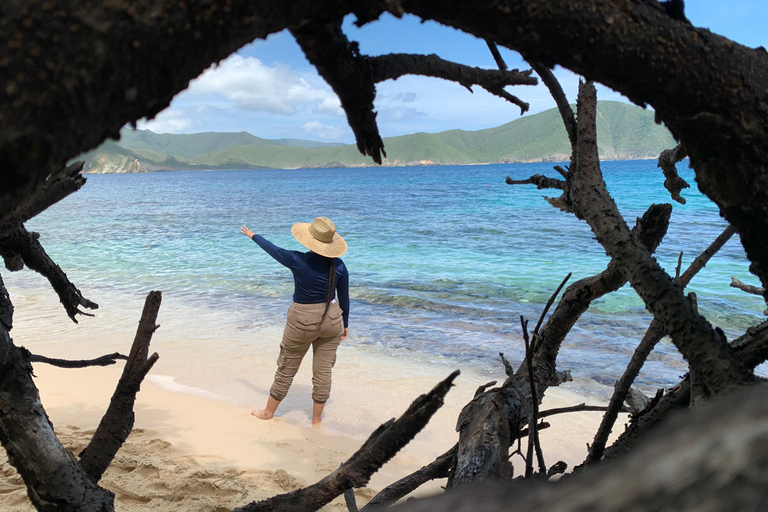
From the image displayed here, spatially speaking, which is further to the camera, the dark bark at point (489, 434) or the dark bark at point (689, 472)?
the dark bark at point (489, 434)

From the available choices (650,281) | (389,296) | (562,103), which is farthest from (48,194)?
(389,296)

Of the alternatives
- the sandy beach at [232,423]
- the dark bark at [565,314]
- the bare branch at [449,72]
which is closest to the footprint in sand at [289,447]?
the sandy beach at [232,423]

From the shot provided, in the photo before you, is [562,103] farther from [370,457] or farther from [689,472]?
[689,472]

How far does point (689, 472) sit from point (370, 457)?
3.88 ft

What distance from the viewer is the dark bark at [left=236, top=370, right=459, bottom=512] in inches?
49.9

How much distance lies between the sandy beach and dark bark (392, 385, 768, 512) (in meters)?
3.61

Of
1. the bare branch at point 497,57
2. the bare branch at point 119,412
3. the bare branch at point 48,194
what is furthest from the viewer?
the bare branch at point 48,194

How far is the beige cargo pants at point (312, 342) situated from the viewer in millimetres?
6250

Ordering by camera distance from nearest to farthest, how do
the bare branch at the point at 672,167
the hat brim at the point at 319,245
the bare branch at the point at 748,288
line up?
1. the bare branch at the point at 672,167
2. the bare branch at the point at 748,288
3. the hat brim at the point at 319,245

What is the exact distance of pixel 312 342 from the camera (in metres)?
6.61

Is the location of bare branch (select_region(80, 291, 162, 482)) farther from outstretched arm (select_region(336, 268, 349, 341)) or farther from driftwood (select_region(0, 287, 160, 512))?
outstretched arm (select_region(336, 268, 349, 341))

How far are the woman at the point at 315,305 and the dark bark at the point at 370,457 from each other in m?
4.46

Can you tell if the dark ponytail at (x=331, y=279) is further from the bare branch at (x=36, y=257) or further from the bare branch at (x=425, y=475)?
the bare branch at (x=425, y=475)

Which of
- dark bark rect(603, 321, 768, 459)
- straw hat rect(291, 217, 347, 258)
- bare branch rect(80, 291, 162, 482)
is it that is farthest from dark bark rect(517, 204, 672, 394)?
straw hat rect(291, 217, 347, 258)
